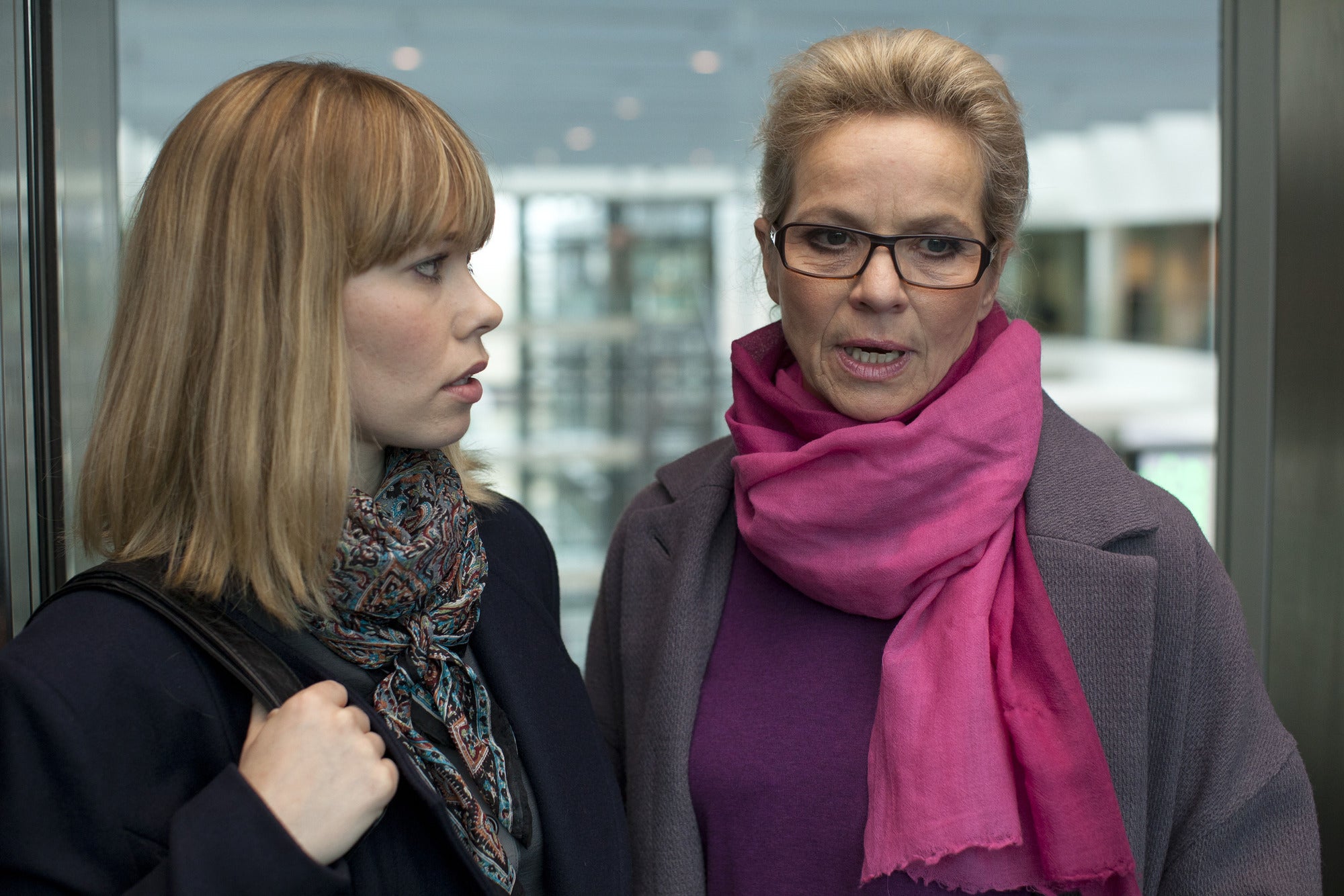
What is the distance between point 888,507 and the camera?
1.28 meters

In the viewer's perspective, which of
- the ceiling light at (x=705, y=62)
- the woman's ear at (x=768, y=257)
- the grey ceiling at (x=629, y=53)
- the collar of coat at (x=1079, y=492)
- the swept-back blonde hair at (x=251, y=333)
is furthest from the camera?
the ceiling light at (x=705, y=62)

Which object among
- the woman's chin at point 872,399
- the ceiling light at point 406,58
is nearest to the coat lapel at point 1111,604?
the woman's chin at point 872,399

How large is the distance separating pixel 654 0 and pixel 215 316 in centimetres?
254

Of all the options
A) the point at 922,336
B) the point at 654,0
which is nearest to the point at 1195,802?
the point at 922,336

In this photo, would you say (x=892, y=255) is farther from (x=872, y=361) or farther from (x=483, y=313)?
(x=483, y=313)

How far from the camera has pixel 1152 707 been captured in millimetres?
1207

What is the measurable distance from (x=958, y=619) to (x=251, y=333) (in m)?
0.79

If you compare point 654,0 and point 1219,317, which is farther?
point 654,0

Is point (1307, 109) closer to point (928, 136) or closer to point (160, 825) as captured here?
point (928, 136)

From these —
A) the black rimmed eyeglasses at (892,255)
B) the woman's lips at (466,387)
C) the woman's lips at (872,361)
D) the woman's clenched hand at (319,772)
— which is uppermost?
the black rimmed eyeglasses at (892,255)

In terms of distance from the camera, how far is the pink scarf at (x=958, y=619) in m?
1.17

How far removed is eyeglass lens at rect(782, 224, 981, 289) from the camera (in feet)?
4.08

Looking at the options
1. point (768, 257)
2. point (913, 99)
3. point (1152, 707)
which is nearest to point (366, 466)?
point (768, 257)

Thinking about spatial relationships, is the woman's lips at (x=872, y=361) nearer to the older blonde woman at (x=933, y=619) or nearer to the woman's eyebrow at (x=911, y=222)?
the older blonde woman at (x=933, y=619)
